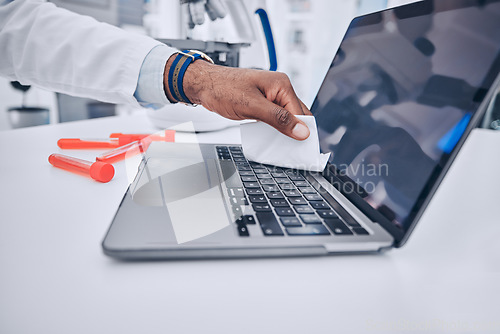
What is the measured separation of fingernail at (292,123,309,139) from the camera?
405mm

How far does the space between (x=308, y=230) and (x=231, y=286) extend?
0.09 meters

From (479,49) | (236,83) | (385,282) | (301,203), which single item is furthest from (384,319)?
(236,83)

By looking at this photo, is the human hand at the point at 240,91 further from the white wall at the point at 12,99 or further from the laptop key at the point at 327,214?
the white wall at the point at 12,99

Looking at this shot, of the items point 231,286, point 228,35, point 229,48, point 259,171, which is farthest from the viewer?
point 228,35

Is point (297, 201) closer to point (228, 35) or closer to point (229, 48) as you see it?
point (229, 48)

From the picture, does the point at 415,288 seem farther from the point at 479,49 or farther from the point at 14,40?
the point at 14,40

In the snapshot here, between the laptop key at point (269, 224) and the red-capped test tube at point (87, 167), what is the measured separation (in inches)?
9.2

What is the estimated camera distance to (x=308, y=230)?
263mm

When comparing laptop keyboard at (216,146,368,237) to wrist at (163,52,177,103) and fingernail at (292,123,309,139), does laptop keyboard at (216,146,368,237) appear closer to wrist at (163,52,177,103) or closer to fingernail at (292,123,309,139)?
fingernail at (292,123,309,139)

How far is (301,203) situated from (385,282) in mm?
115

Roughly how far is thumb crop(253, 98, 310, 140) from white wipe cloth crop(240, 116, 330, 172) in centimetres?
1

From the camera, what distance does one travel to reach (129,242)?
0.23 metres

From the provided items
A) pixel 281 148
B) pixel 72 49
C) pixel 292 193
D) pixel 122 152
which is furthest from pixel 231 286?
pixel 72 49

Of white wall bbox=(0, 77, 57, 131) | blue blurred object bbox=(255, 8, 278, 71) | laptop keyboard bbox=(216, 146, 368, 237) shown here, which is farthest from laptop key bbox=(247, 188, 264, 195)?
white wall bbox=(0, 77, 57, 131)
